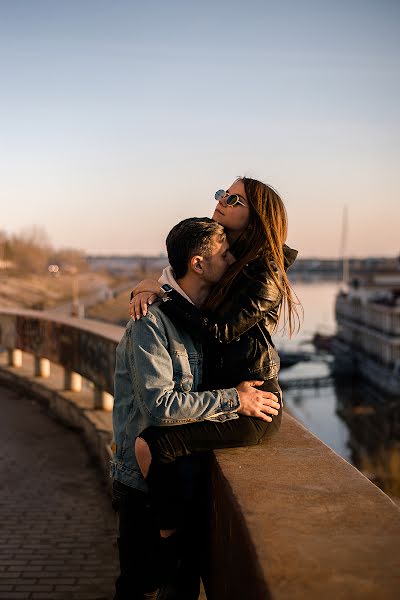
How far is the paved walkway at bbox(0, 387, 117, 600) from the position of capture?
3891 mm

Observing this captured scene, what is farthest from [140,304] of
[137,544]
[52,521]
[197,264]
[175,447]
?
[52,521]

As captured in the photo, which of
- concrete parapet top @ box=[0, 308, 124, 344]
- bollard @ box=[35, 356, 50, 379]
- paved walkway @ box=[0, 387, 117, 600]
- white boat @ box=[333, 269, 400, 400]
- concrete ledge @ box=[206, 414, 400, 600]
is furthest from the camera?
white boat @ box=[333, 269, 400, 400]

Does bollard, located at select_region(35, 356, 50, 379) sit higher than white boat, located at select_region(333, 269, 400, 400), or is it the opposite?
bollard, located at select_region(35, 356, 50, 379)

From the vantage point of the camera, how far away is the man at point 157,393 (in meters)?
2.72

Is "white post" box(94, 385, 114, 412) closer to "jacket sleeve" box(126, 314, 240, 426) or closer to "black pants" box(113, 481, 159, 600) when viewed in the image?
"black pants" box(113, 481, 159, 600)

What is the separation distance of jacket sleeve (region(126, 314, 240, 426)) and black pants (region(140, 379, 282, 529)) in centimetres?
4

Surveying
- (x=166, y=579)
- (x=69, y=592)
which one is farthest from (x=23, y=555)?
(x=166, y=579)

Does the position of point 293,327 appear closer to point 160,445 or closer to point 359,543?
point 160,445

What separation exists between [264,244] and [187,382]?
0.66 m

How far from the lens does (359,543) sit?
1847mm

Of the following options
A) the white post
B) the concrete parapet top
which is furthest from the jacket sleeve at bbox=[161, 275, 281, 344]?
the white post

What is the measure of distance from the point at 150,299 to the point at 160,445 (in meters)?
0.58

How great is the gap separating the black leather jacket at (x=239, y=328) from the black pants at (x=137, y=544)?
52 cm

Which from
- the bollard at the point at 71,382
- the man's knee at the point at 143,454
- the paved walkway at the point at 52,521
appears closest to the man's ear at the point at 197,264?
the man's knee at the point at 143,454
